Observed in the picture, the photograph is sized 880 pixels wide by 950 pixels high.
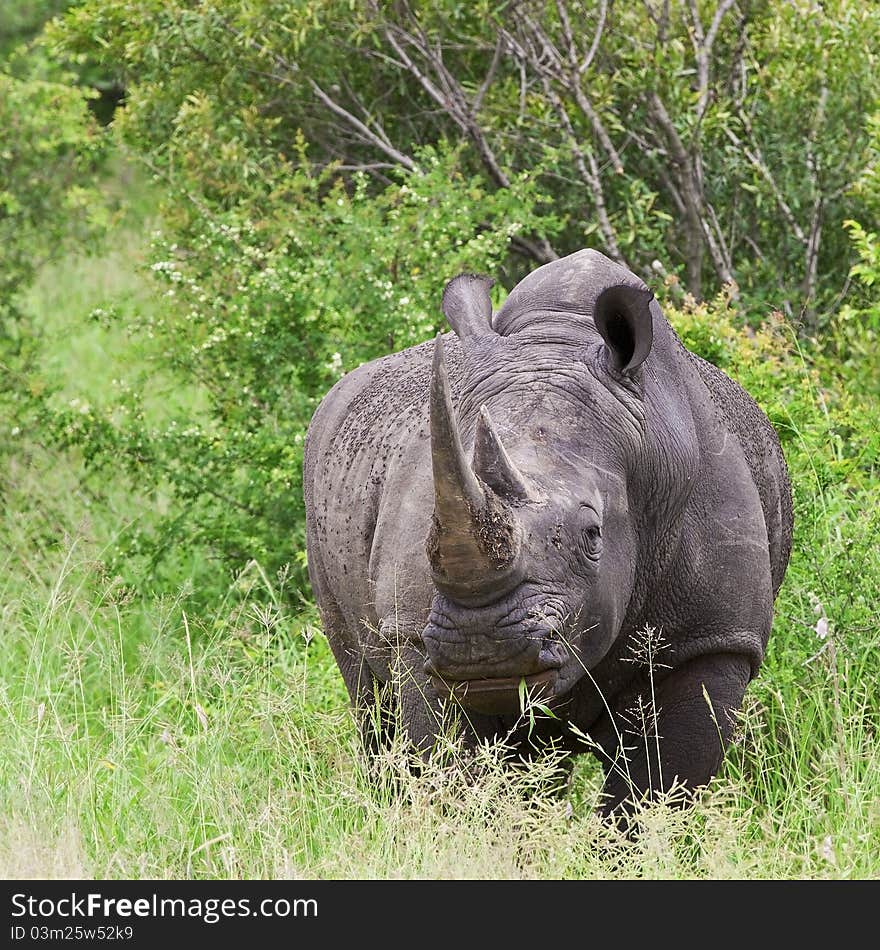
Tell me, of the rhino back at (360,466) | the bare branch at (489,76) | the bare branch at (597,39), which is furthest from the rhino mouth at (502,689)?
the bare branch at (489,76)

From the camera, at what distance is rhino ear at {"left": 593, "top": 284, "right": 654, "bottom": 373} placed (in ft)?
16.2

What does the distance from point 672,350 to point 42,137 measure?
7.66m

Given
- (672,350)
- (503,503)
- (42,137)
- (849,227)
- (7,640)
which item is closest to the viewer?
(503,503)

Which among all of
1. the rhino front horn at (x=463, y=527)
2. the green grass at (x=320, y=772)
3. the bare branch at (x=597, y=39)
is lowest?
the green grass at (x=320, y=772)

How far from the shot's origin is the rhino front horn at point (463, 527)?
170 inches

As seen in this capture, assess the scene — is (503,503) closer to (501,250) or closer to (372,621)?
(372,621)

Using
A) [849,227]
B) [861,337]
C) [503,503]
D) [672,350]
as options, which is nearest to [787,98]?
[849,227]

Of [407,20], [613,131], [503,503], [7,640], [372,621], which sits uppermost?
[407,20]

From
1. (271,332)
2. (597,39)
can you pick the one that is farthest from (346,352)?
(597,39)

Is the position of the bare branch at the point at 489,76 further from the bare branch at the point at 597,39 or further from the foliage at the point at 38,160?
→ the foliage at the point at 38,160

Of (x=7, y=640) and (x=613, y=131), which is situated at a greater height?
(x=613, y=131)

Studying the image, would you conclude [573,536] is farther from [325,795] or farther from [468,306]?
[325,795]

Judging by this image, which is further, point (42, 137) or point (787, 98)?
point (42, 137)

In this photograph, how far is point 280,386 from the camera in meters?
8.55
